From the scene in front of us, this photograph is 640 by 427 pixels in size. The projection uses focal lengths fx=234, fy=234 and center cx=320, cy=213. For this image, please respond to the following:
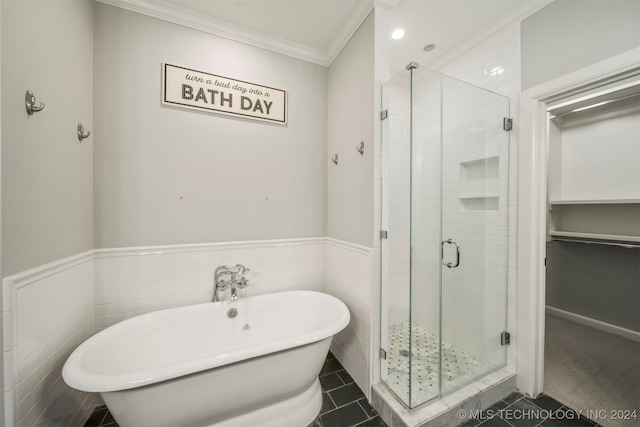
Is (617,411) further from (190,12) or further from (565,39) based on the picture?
(190,12)

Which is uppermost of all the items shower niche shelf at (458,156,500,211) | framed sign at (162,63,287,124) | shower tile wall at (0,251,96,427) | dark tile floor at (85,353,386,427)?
framed sign at (162,63,287,124)

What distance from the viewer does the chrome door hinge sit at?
1.73 m

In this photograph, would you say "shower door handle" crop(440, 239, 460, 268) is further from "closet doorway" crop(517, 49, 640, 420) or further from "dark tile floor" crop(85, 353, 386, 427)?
"dark tile floor" crop(85, 353, 386, 427)

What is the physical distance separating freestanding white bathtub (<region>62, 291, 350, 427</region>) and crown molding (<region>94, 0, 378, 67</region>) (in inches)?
82.4

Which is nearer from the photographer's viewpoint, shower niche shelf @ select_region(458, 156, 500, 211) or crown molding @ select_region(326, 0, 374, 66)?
crown molding @ select_region(326, 0, 374, 66)

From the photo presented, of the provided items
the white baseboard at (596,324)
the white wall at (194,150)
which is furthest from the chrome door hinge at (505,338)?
the white baseboard at (596,324)

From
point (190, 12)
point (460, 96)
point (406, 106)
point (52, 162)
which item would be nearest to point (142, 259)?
point (52, 162)

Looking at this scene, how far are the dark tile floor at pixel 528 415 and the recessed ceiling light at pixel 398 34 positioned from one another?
273cm

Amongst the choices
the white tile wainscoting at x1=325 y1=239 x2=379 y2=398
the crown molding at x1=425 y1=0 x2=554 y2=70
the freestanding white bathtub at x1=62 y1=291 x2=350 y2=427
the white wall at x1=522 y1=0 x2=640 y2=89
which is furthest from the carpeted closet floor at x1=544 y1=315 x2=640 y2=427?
the crown molding at x1=425 y1=0 x2=554 y2=70

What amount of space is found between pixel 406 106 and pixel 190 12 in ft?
5.71

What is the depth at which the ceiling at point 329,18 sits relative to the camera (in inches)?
64.4

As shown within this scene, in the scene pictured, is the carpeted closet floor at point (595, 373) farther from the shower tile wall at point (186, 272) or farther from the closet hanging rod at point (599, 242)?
the shower tile wall at point (186, 272)

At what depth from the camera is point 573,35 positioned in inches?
55.5

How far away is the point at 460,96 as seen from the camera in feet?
5.48
